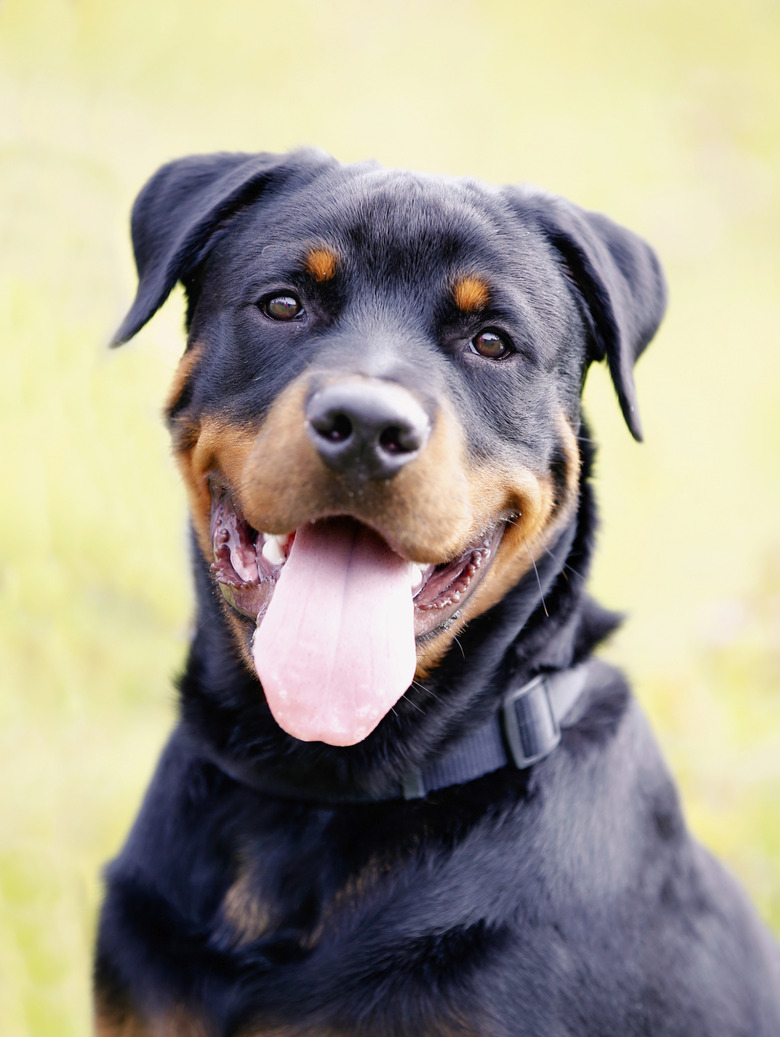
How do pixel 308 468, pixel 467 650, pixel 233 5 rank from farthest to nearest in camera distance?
pixel 233 5 < pixel 467 650 < pixel 308 468

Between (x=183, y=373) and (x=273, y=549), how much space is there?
537 millimetres

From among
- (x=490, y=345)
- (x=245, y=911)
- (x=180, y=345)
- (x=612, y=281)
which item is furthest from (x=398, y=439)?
(x=180, y=345)

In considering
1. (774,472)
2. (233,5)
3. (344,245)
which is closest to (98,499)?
(344,245)

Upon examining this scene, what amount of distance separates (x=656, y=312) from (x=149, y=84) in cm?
415

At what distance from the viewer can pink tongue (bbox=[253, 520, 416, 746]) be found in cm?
196

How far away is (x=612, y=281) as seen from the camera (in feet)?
7.88

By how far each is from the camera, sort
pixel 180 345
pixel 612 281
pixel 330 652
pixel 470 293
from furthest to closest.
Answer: pixel 180 345
pixel 612 281
pixel 470 293
pixel 330 652

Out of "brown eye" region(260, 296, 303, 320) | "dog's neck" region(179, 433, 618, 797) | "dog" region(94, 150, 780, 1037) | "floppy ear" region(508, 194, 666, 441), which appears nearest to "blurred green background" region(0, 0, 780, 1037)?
"dog's neck" region(179, 433, 618, 797)

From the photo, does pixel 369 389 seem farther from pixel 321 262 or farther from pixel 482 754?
pixel 482 754

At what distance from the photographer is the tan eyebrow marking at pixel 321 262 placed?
2229mm

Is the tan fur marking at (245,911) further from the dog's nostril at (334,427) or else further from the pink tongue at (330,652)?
the dog's nostril at (334,427)

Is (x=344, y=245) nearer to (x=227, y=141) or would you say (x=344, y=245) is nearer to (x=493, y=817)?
(x=493, y=817)

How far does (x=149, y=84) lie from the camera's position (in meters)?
5.64

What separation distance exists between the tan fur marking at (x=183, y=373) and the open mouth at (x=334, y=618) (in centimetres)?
47
